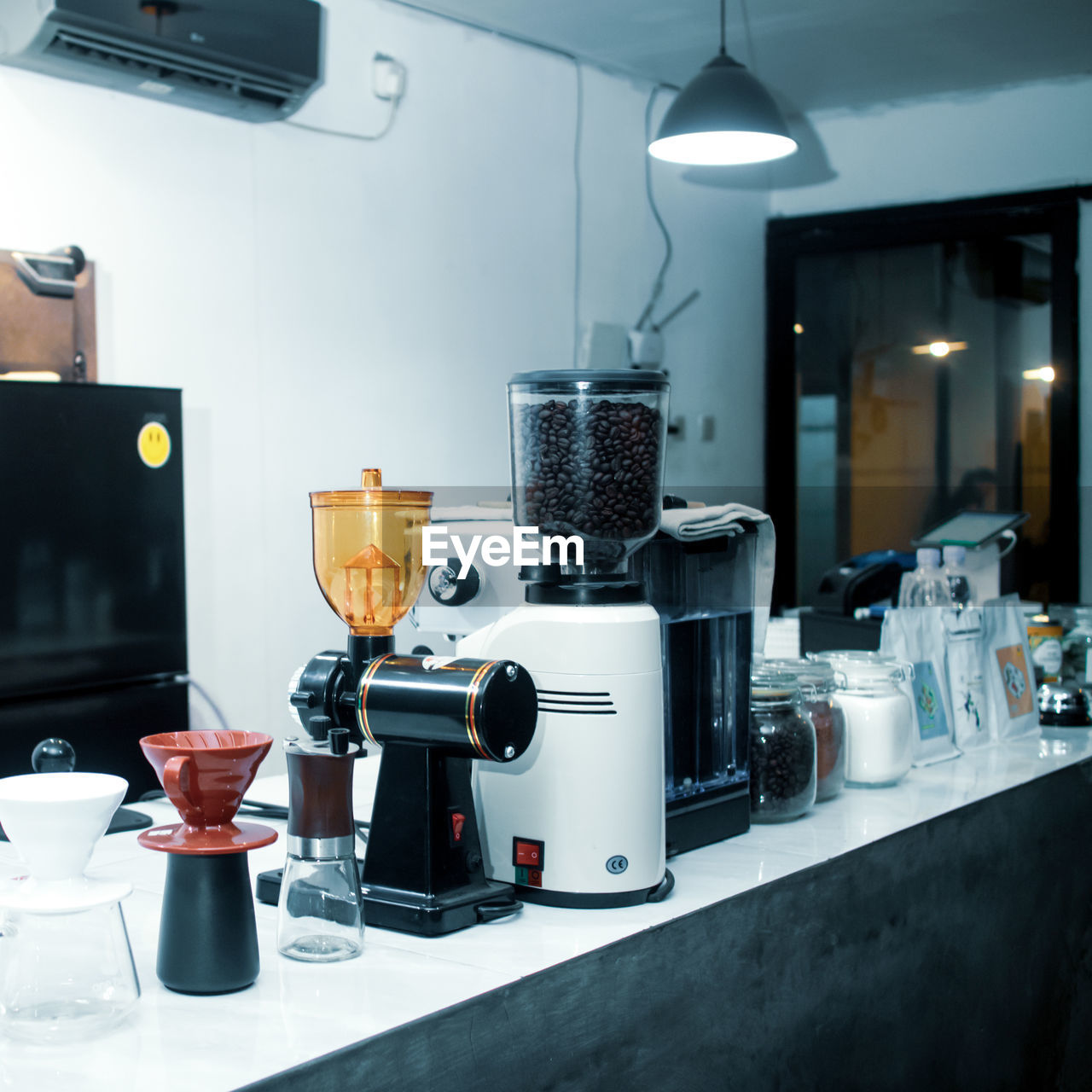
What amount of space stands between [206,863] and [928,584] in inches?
65.1

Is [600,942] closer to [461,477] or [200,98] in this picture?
[200,98]

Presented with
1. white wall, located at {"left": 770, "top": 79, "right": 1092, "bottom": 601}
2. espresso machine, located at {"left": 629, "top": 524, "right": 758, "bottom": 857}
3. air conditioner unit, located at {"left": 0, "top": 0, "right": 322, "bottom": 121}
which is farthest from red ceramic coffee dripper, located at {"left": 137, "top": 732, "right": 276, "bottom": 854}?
white wall, located at {"left": 770, "top": 79, "right": 1092, "bottom": 601}

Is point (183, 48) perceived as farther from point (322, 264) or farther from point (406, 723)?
point (406, 723)

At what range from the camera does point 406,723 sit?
1.06 meters

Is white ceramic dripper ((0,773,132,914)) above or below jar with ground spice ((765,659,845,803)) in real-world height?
above

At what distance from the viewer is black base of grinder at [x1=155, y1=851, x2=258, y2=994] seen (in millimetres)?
893

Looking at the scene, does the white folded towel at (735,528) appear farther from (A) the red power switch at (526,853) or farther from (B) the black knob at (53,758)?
(B) the black knob at (53,758)

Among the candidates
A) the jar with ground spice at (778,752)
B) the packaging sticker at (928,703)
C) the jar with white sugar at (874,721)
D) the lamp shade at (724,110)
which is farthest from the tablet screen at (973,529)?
the lamp shade at (724,110)

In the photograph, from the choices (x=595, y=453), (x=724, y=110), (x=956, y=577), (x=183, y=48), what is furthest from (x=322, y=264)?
(x=595, y=453)

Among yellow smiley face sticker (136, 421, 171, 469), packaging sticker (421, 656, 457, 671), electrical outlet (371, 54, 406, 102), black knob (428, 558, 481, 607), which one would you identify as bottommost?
packaging sticker (421, 656, 457, 671)

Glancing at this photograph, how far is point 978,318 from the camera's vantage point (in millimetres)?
4766

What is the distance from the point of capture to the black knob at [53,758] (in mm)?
1279

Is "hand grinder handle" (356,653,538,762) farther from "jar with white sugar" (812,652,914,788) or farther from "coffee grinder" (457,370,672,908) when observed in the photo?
"jar with white sugar" (812,652,914,788)

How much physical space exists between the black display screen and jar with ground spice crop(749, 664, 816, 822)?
170cm
